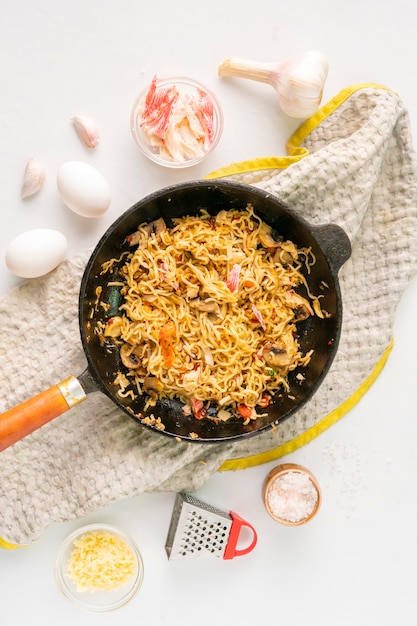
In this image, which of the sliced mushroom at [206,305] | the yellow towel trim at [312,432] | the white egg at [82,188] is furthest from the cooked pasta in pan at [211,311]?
the yellow towel trim at [312,432]

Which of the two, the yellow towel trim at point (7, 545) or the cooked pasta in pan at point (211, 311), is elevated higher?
the cooked pasta in pan at point (211, 311)

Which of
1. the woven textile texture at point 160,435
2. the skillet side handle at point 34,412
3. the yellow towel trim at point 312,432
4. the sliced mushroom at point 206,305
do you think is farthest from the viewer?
the yellow towel trim at point 312,432

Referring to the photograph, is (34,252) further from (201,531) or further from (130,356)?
(201,531)

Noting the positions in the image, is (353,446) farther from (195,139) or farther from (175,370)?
(195,139)

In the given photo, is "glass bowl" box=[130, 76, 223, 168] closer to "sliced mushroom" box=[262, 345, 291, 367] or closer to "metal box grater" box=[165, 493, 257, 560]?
"sliced mushroom" box=[262, 345, 291, 367]

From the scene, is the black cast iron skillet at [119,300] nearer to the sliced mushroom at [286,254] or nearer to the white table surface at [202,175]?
the sliced mushroom at [286,254]

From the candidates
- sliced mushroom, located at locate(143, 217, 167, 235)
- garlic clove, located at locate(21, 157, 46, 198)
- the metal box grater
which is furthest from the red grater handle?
garlic clove, located at locate(21, 157, 46, 198)
